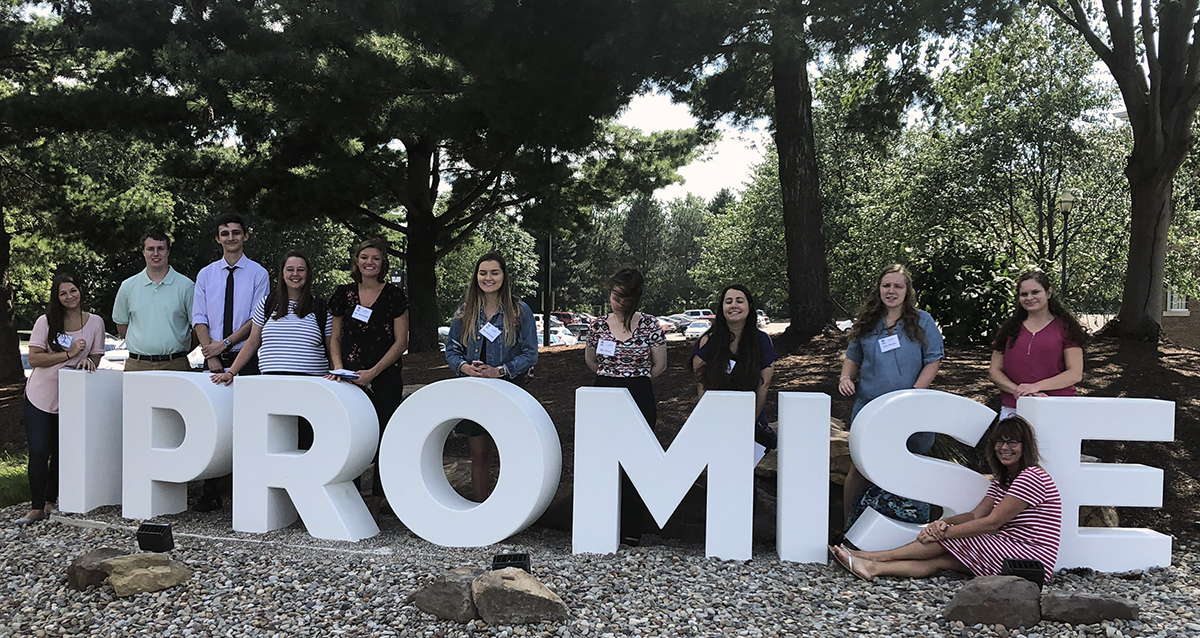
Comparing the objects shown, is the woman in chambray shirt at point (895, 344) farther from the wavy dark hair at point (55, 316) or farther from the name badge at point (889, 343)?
the wavy dark hair at point (55, 316)

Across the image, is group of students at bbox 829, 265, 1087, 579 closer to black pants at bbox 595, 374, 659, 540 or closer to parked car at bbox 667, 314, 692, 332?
black pants at bbox 595, 374, 659, 540

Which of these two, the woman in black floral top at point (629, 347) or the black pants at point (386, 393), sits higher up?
the woman in black floral top at point (629, 347)

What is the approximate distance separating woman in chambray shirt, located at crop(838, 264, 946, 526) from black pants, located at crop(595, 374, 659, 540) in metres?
1.07

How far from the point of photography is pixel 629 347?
4.52 m

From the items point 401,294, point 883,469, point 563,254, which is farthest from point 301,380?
point 563,254

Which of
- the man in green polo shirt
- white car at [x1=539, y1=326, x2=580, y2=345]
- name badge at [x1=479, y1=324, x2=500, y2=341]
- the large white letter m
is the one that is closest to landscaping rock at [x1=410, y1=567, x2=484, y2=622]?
the large white letter m

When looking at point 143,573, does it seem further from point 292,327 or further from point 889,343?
point 889,343

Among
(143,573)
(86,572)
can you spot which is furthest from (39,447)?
(143,573)

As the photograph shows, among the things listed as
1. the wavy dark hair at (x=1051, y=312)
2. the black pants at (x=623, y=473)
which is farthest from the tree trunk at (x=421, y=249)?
the wavy dark hair at (x=1051, y=312)

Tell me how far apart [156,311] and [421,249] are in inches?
358

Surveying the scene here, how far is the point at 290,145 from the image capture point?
41.4 ft

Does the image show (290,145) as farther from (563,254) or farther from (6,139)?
(563,254)

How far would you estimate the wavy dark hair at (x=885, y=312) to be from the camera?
4414 millimetres

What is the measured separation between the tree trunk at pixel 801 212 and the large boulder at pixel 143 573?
6.57m
